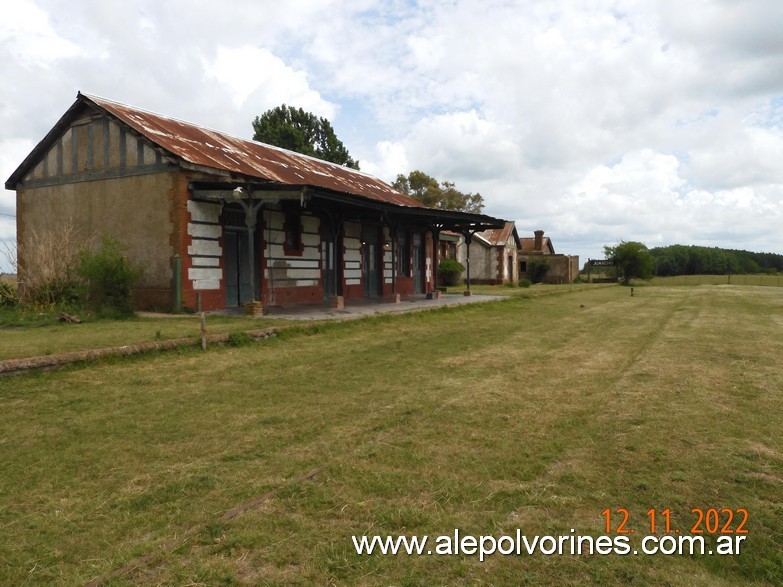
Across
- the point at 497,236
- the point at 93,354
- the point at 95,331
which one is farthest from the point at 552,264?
the point at 93,354

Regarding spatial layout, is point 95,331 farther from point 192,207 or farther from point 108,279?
point 192,207

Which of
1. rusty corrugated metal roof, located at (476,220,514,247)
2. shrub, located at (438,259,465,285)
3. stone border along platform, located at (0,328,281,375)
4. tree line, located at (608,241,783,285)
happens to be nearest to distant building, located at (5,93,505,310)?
stone border along platform, located at (0,328,281,375)

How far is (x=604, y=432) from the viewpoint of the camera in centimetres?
482

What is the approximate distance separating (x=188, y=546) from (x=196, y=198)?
40.1 feet

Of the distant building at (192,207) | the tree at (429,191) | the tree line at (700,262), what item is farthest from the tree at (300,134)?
the tree line at (700,262)

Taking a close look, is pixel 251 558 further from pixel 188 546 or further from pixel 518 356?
pixel 518 356

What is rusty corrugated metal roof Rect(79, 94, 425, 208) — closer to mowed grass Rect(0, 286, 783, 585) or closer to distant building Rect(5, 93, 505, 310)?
distant building Rect(5, 93, 505, 310)

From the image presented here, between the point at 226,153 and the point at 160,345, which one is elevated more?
the point at 226,153

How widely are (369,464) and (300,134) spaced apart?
1668 inches

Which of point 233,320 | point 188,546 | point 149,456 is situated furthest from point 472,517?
point 233,320

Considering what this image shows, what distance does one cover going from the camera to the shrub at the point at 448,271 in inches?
1330

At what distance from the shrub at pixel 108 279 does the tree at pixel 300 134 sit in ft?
104

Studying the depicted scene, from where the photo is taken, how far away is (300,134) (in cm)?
4375

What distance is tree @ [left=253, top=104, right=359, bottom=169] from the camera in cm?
4372
